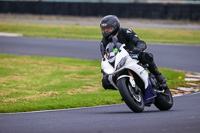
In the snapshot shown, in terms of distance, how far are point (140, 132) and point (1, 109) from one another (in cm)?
362

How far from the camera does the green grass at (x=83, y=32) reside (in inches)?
1096

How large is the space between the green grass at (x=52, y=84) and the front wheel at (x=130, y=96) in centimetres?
202

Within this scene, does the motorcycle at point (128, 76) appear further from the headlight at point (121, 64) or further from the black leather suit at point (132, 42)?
the black leather suit at point (132, 42)

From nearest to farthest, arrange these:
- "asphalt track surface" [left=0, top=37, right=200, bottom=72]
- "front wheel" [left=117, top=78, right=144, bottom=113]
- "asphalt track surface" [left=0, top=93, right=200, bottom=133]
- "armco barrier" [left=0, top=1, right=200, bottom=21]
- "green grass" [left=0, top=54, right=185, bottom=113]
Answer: "asphalt track surface" [left=0, top=93, right=200, bottom=133] < "front wheel" [left=117, top=78, right=144, bottom=113] < "green grass" [left=0, top=54, right=185, bottom=113] < "asphalt track surface" [left=0, top=37, right=200, bottom=72] < "armco barrier" [left=0, top=1, right=200, bottom=21]

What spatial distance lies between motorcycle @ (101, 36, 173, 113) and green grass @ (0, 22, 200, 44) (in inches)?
704

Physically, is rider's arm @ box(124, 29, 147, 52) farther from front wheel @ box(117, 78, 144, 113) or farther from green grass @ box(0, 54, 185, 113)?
green grass @ box(0, 54, 185, 113)

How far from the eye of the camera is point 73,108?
8.95 meters

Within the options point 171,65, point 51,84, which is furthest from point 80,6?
point 51,84

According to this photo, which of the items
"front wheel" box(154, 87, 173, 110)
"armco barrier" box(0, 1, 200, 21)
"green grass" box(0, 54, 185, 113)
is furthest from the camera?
"armco barrier" box(0, 1, 200, 21)

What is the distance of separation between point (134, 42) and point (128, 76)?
864 mm

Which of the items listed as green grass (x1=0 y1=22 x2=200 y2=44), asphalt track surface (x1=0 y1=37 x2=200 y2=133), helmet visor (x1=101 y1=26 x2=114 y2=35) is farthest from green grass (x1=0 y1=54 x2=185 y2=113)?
green grass (x1=0 y1=22 x2=200 y2=44)

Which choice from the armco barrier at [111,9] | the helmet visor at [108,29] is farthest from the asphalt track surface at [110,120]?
the armco barrier at [111,9]

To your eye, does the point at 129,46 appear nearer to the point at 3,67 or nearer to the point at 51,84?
the point at 51,84

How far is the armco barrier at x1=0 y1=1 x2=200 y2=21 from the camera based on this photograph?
104 feet
